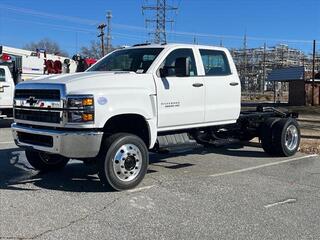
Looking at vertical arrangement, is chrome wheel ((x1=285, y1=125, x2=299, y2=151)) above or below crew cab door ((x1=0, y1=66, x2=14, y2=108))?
below

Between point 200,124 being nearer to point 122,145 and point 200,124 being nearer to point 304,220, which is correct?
point 122,145

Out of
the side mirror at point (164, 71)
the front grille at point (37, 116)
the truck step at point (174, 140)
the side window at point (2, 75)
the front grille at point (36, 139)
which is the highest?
the side window at point (2, 75)

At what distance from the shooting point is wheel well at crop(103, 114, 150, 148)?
7512 millimetres

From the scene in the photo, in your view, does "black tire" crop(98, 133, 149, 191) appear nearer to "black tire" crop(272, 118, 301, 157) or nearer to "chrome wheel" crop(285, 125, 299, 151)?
"black tire" crop(272, 118, 301, 157)

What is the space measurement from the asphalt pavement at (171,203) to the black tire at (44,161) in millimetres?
142

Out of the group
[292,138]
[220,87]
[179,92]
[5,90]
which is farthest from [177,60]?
[5,90]

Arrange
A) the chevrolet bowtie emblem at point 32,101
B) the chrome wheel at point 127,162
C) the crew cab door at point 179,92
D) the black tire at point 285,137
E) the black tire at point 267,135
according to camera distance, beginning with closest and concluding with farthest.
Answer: the chrome wheel at point 127,162 < the chevrolet bowtie emblem at point 32,101 < the crew cab door at point 179,92 < the black tire at point 285,137 < the black tire at point 267,135

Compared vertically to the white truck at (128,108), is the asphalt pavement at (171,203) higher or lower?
lower

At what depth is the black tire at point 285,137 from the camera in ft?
34.9

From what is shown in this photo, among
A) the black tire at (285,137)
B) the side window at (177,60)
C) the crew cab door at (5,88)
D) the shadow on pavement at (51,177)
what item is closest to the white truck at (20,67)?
the crew cab door at (5,88)

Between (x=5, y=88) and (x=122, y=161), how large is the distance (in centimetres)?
1184

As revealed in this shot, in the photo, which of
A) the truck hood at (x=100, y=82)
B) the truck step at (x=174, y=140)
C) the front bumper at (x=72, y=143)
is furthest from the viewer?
the truck step at (x=174, y=140)

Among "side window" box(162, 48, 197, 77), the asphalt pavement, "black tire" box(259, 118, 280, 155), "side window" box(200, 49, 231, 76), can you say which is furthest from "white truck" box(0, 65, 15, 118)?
"side window" box(162, 48, 197, 77)

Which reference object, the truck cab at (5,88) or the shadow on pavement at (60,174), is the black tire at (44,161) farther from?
the truck cab at (5,88)
